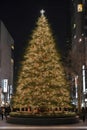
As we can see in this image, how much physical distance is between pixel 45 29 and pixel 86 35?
7203cm

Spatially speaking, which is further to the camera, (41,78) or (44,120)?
(41,78)

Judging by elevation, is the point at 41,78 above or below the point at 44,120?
above

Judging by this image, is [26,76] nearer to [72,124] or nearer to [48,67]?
[48,67]

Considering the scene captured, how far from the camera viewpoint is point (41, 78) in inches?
1603

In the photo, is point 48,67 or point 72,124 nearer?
point 72,124

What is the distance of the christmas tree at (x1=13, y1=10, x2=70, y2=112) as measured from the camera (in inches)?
1583

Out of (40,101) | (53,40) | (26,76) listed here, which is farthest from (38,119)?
(53,40)

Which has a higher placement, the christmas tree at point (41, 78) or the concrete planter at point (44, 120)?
→ the christmas tree at point (41, 78)

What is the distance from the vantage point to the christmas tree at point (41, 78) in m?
40.2

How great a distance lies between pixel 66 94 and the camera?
40.8 meters

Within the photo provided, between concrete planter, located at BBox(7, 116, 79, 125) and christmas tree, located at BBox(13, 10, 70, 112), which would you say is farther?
christmas tree, located at BBox(13, 10, 70, 112)

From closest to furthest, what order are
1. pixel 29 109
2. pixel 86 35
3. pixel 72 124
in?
pixel 72 124 < pixel 29 109 < pixel 86 35

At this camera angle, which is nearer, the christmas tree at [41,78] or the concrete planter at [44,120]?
the concrete planter at [44,120]

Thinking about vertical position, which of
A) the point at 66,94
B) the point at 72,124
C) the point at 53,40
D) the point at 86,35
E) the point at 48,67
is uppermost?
the point at 86,35
